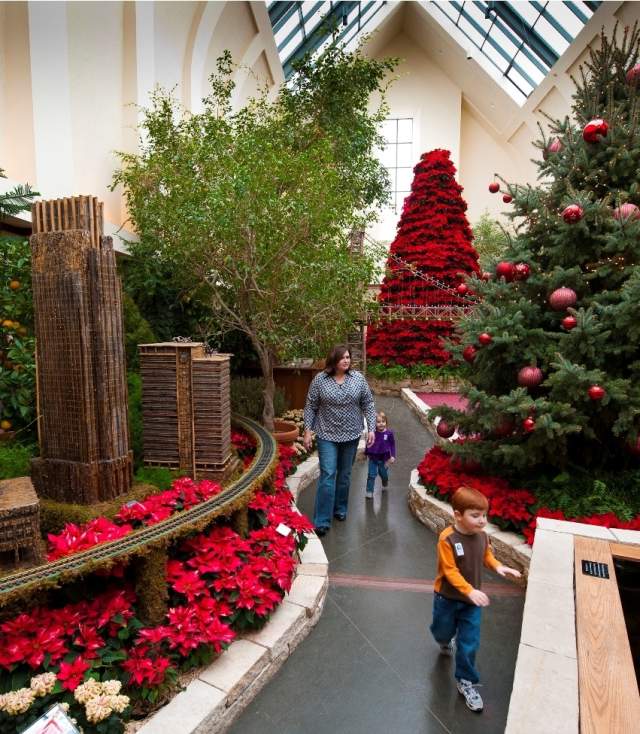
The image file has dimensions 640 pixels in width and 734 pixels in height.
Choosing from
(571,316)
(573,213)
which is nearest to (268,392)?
(571,316)

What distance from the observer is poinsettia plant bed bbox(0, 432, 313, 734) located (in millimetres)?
2186

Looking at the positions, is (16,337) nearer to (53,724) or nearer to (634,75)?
(53,724)

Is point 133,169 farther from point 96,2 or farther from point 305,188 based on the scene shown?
point 305,188

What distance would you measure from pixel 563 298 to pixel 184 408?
345 centimetres

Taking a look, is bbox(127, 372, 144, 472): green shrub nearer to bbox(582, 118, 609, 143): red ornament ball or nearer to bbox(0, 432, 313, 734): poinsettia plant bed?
bbox(0, 432, 313, 734): poinsettia plant bed

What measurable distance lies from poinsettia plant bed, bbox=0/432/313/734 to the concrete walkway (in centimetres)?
41

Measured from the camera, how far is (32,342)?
457cm

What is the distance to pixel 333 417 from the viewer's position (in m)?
4.44

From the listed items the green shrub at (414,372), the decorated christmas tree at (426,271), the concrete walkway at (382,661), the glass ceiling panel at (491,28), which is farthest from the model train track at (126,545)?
the decorated christmas tree at (426,271)

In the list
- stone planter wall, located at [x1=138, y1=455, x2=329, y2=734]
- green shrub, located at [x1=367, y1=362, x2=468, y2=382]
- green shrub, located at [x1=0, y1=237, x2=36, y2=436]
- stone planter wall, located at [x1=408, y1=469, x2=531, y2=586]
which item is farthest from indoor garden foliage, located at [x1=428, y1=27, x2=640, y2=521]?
green shrub, located at [x1=367, y1=362, x2=468, y2=382]

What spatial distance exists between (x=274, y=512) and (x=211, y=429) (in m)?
0.96

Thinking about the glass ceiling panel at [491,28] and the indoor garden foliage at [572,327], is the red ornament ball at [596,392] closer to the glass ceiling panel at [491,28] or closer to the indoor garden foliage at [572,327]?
the indoor garden foliage at [572,327]

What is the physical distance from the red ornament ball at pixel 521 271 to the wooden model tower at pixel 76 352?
355 centimetres

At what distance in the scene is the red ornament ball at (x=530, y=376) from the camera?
4.32m
